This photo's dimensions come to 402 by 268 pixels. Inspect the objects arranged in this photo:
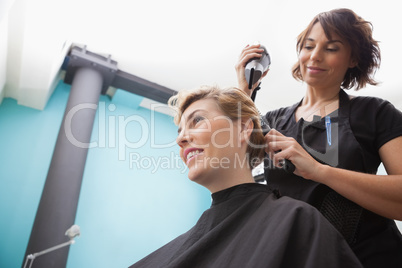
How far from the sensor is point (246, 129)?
136 centimetres

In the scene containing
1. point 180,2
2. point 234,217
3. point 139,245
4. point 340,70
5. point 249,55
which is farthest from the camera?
point 139,245

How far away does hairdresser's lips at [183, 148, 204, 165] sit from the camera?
1232mm

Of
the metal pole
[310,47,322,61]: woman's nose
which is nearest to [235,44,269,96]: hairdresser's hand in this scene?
[310,47,322,61]: woman's nose

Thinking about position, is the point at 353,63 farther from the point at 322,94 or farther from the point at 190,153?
the point at 190,153

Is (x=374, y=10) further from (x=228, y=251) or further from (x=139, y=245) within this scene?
(x=139, y=245)

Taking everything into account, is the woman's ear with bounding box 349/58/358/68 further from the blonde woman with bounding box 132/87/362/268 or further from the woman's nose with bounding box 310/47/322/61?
the blonde woman with bounding box 132/87/362/268

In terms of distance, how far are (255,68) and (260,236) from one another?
842 mm

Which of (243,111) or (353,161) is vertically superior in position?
(243,111)

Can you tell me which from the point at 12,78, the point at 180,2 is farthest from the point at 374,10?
the point at 12,78

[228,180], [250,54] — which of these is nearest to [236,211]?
[228,180]

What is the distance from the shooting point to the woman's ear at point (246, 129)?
4.38ft

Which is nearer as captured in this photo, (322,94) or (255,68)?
(322,94)

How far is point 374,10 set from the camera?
2809mm

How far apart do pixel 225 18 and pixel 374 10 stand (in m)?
1.52
